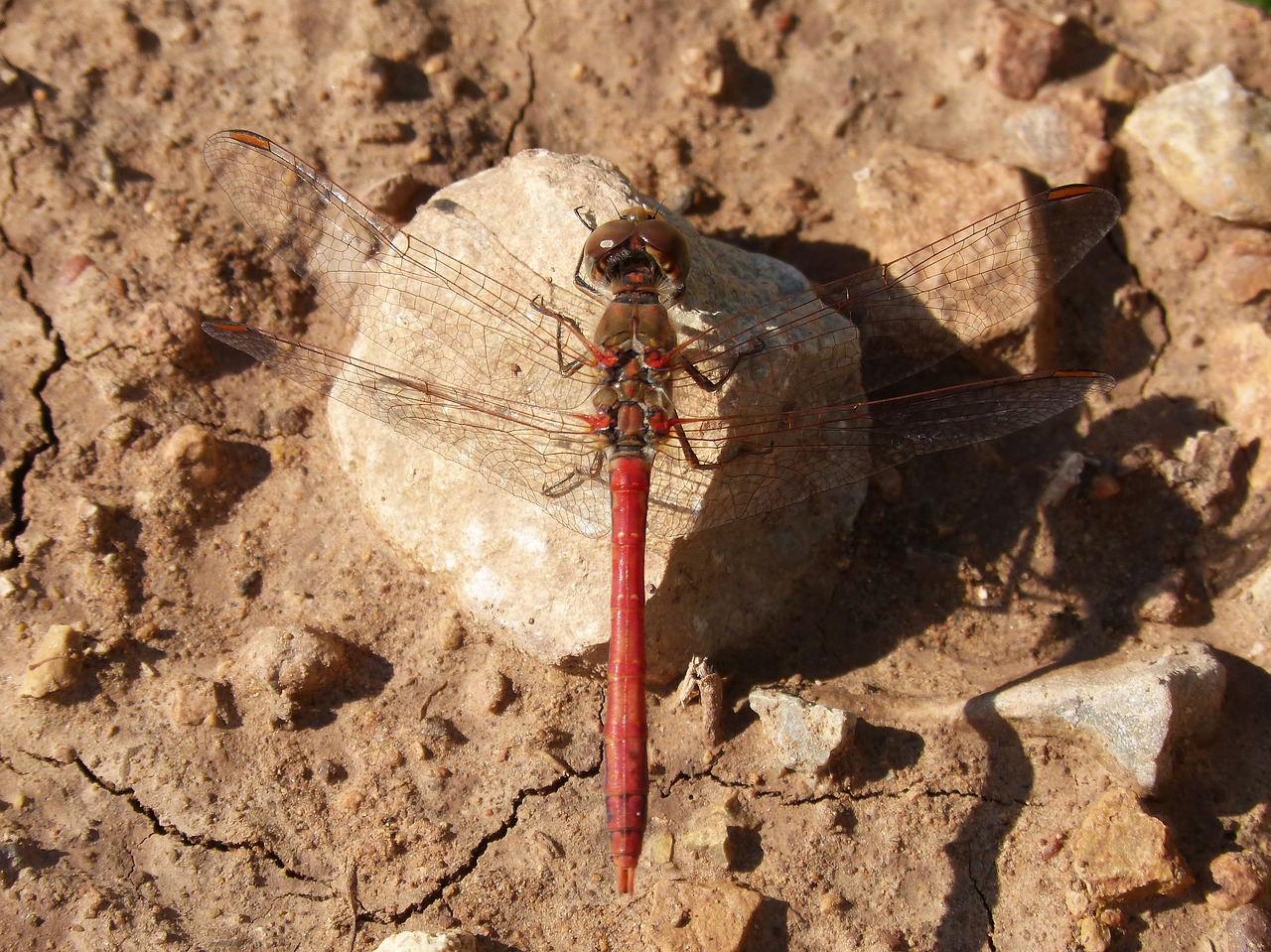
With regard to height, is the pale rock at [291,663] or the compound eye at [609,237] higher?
the compound eye at [609,237]

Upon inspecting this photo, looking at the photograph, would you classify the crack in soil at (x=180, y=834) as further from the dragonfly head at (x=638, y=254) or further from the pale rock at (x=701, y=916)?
the dragonfly head at (x=638, y=254)

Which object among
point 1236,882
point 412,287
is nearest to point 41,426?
point 412,287

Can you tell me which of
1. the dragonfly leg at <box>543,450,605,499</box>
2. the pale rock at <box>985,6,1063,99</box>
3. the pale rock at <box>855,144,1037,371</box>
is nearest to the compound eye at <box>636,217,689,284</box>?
the dragonfly leg at <box>543,450,605,499</box>

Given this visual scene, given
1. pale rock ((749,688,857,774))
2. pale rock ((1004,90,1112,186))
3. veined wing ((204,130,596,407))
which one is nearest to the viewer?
pale rock ((749,688,857,774))

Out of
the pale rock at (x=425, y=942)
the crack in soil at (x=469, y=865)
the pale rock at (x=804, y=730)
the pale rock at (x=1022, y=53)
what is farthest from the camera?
the pale rock at (x=1022, y=53)

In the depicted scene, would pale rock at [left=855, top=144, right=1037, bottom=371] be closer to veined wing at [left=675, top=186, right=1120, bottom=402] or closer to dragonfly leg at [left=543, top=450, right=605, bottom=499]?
veined wing at [left=675, top=186, right=1120, bottom=402]

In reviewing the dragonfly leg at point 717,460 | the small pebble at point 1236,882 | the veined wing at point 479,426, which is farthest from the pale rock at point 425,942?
the small pebble at point 1236,882

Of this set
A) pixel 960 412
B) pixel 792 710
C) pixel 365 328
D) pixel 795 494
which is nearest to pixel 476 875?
pixel 792 710
